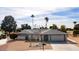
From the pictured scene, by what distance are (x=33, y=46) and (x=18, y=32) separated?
0.39 m

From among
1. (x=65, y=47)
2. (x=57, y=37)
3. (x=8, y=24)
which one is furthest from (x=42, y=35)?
(x=8, y=24)

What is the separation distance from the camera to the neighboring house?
6.00 meters

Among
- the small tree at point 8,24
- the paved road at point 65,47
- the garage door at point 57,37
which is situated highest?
A: the small tree at point 8,24

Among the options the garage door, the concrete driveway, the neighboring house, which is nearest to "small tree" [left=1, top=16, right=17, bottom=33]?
the neighboring house

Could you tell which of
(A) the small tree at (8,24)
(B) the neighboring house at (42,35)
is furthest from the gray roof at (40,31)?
(A) the small tree at (8,24)

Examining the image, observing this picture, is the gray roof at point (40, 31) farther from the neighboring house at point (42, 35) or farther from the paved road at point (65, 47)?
the paved road at point (65, 47)

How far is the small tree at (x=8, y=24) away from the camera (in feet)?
19.5

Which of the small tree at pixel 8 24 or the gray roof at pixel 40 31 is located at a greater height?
the small tree at pixel 8 24

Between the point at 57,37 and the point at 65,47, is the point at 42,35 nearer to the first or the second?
the point at 57,37

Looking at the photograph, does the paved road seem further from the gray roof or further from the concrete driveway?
the gray roof

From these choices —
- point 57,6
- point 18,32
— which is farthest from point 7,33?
point 57,6

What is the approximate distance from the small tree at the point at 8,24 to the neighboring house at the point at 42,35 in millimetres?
180

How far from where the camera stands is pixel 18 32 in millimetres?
6039
